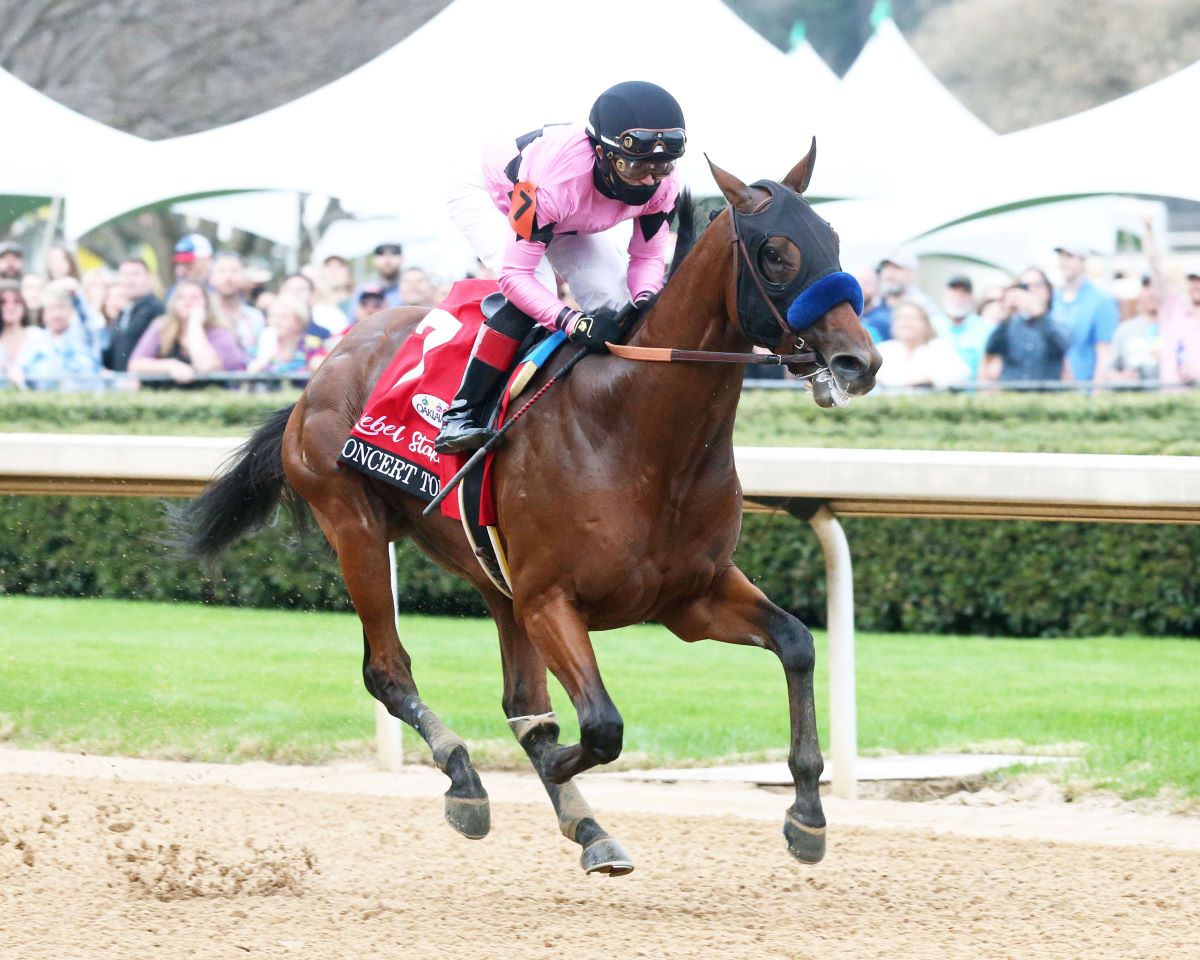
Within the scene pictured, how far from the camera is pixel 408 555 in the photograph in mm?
8555

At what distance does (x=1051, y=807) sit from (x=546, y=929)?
2.07m

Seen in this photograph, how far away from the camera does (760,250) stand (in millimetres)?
4008

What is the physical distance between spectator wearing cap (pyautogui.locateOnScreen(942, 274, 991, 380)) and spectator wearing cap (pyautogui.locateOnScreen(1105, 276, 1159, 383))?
0.78m

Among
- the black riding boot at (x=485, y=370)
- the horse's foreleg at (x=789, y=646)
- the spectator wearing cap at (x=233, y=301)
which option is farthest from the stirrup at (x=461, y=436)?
the spectator wearing cap at (x=233, y=301)

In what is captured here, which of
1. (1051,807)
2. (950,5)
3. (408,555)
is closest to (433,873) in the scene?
(1051,807)

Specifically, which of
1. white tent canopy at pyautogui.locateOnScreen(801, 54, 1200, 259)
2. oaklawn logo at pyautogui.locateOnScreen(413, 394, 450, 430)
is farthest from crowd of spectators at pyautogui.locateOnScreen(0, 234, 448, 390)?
oaklawn logo at pyautogui.locateOnScreen(413, 394, 450, 430)

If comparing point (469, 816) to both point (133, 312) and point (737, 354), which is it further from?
point (133, 312)

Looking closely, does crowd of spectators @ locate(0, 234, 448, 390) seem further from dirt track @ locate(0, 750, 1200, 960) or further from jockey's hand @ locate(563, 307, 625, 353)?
jockey's hand @ locate(563, 307, 625, 353)

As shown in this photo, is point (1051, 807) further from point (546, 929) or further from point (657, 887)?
point (546, 929)

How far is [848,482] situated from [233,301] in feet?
22.3

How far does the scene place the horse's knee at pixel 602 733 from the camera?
4.24 metres

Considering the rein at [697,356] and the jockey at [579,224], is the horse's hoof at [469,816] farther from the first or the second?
the rein at [697,356]

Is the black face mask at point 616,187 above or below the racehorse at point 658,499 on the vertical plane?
above

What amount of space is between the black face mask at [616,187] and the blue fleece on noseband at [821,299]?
703 mm
